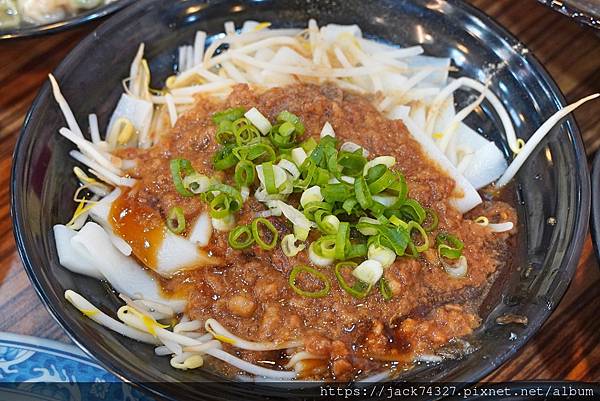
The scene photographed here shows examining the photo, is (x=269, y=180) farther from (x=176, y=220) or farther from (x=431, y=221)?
(x=431, y=221)

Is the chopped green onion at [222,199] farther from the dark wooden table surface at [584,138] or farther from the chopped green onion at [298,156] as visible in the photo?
the dark wooden table surface at [584,138]

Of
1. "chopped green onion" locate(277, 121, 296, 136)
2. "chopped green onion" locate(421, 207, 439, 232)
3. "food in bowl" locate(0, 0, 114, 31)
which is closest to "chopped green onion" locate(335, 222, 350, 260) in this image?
"chopped green onion" locate(421, 207, 439, 232)

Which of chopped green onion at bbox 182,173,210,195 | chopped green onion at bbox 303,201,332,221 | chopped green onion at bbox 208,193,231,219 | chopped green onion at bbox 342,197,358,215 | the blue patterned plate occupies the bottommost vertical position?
the blue patterned plate

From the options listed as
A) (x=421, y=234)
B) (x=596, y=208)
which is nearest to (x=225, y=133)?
(x=421, y=234)

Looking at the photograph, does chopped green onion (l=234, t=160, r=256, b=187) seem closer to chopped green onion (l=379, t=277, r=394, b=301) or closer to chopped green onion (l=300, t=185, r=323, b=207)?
chopped green onion (l=300, t=185, r=323, b=207)

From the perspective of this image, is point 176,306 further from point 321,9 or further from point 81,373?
point 321,9

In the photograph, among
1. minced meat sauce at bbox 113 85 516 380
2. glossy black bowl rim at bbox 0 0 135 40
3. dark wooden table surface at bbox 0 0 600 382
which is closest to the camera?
minced meat sauce at bbox 113 85 516 380
